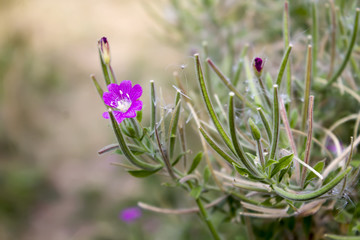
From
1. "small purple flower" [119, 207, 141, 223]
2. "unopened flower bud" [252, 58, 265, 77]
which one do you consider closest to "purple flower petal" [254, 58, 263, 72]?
"unopened flower bud" [252, 58, 265, 77]

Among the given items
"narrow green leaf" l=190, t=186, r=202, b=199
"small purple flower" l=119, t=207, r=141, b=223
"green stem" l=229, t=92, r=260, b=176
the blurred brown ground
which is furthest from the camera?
the blurred brown ground

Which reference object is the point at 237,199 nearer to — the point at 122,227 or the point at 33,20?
the point at 122,227

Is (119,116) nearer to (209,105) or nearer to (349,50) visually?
(209,105)

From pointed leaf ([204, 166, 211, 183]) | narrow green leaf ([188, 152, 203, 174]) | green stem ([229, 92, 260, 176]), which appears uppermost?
green stem ([229, 92, 260, 176])

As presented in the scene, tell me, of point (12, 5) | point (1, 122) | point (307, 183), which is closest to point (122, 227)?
point (1, 122)

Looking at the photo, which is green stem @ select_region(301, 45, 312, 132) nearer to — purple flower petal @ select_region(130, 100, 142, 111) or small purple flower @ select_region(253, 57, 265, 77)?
small purple flower @ select_region(253, 57, 265, 77)

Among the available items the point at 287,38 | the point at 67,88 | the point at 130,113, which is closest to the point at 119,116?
the point at 130,113
